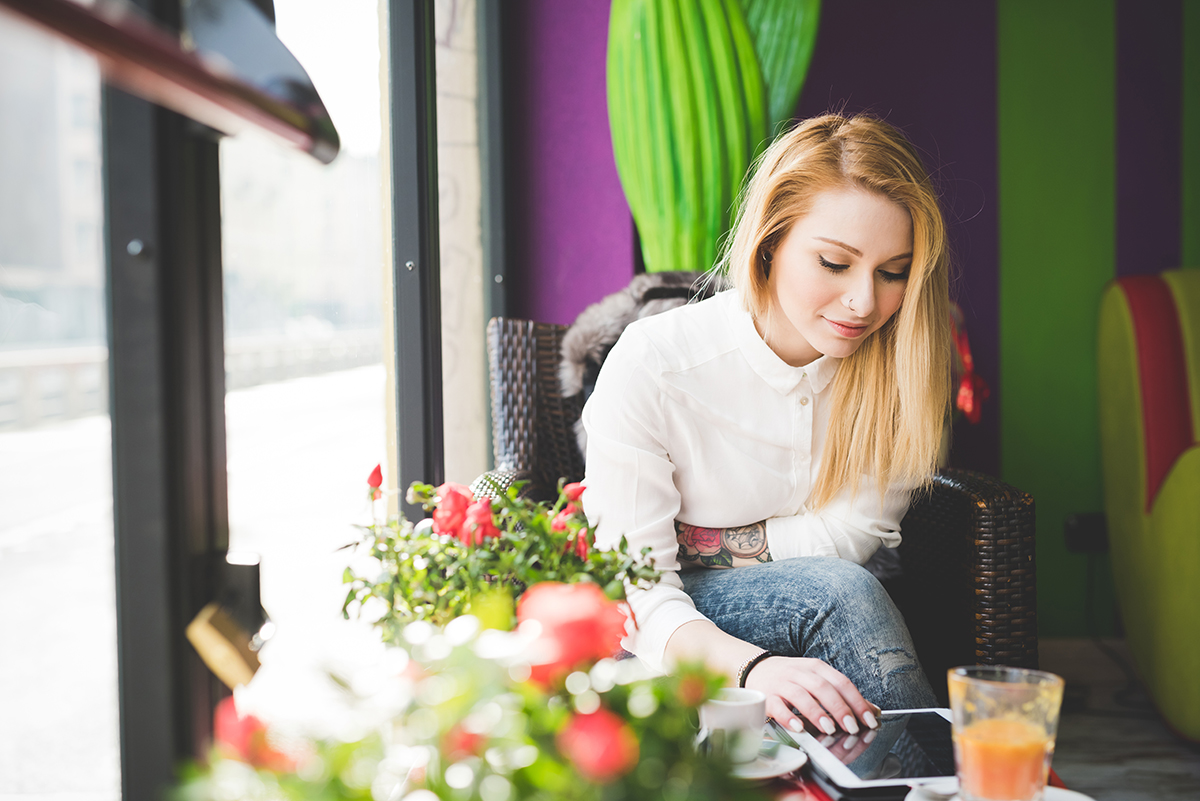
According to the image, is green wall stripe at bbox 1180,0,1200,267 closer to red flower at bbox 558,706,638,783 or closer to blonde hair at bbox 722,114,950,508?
blonde hair at bbox 722,114,950,508

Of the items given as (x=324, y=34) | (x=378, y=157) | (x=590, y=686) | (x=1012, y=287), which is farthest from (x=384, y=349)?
(x=1012, y=287)

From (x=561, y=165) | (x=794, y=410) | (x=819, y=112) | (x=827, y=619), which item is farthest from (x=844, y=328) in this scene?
(x=819, y=112)

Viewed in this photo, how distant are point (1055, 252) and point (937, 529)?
4.71 feet

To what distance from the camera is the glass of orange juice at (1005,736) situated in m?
0.61

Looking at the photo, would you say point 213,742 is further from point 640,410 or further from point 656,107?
point 656,107

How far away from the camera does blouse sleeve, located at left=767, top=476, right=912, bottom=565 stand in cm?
127

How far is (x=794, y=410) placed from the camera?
131 centimetres

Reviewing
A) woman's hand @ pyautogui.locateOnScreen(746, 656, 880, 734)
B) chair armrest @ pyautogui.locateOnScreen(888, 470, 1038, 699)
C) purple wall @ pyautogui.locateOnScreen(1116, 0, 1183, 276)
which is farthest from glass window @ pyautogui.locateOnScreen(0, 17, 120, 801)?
purple wall @ pyautogui.locateOnScreen(1116, 0, 1183, 276)

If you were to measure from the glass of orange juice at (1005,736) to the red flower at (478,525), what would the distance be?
14.6 inches

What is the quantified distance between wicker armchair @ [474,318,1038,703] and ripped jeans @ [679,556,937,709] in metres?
0.25

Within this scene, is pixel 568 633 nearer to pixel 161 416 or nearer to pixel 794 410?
pixel 161 416

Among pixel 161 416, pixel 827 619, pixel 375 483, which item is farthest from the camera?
pixel 827 619

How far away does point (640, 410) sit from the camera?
123cm

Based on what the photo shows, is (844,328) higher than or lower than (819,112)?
lower
